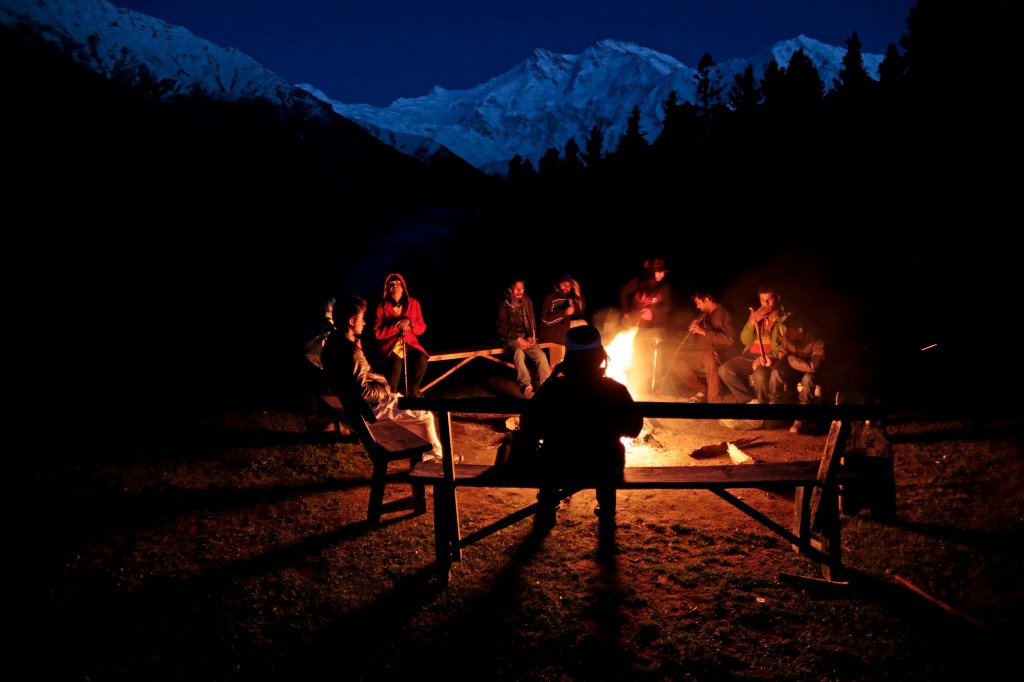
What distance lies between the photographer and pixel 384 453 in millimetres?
4875

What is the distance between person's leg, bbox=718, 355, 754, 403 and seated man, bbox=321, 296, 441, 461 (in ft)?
15.9

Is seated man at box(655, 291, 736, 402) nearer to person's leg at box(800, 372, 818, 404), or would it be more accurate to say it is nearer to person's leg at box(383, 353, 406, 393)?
person's leg at box(800, 372, 818, 404)

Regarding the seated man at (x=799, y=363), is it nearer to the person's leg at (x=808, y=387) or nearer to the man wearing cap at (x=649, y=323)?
the person's leg at (x=808, y=387)

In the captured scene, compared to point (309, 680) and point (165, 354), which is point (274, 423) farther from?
point (165, 354)

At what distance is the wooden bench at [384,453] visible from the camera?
4930 mm

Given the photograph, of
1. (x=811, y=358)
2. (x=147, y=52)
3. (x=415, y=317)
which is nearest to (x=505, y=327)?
(x=415, y=317)

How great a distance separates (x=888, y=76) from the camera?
21.8 m

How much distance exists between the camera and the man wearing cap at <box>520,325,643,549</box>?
11.8 ft

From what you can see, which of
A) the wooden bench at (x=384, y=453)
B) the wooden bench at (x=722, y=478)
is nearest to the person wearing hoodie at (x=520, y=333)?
the wooden bench at (x=384, y=453)

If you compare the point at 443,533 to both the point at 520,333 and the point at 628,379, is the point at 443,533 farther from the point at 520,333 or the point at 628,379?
the point at 520,333

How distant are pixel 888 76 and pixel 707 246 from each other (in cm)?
1041

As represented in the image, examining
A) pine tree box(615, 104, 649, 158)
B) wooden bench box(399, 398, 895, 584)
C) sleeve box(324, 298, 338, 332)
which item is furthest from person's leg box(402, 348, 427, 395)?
pine tree box(615, 104, 649, 158)

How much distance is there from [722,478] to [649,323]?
19.7ft

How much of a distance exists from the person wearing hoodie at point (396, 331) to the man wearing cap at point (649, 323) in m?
3.88
